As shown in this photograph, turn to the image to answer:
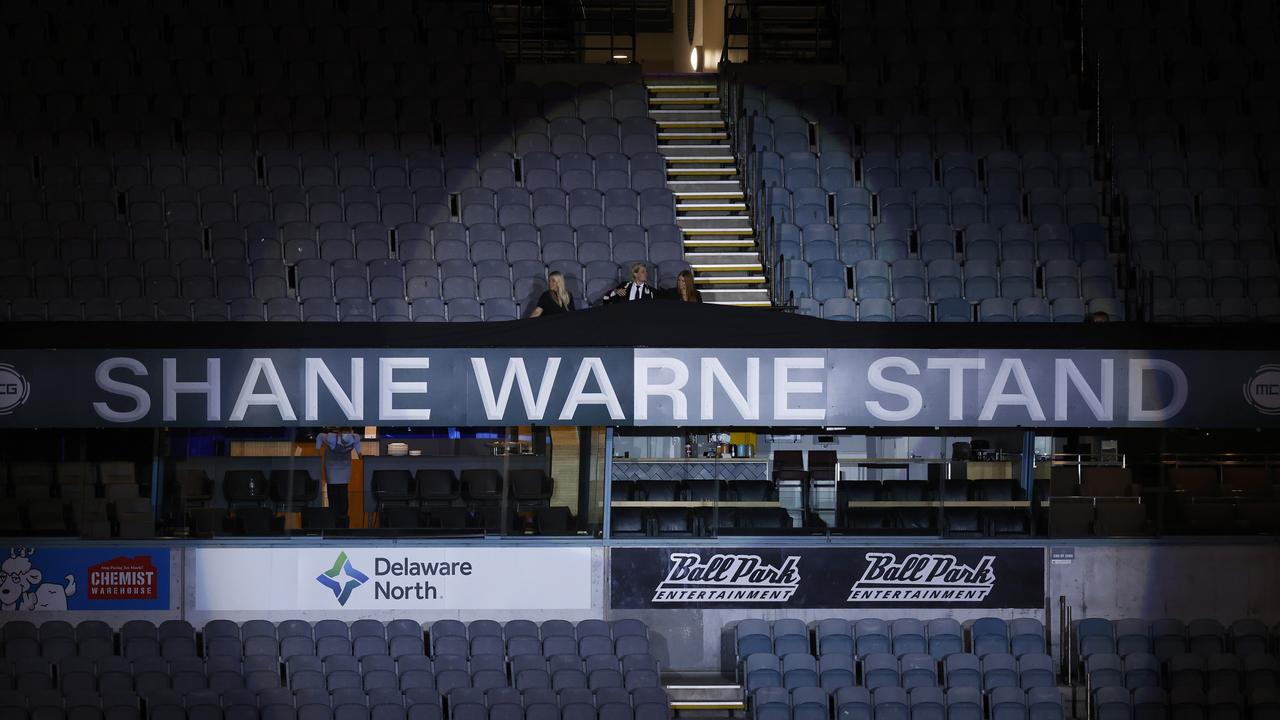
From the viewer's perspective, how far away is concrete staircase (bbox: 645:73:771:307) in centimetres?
1844

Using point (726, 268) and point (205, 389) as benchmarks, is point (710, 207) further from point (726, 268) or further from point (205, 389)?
point (205, 389)

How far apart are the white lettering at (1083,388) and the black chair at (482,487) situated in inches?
223

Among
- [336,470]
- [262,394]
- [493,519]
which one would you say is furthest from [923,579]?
[262,394]

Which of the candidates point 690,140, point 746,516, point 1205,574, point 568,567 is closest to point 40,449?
point 568,567

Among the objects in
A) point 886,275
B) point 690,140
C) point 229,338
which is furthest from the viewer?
point 690,140

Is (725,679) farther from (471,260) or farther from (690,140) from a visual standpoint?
(690,140)

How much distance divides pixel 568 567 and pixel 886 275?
5781 mm

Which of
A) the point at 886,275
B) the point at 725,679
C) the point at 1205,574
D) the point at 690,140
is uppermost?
the point at 690,140

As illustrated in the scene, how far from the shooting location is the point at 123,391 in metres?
14.2

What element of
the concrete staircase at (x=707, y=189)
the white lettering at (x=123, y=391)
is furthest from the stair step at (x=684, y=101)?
the white lettering at (x=123, y=391)

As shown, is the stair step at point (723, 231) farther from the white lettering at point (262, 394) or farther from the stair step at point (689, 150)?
the white lettering at point (262, 394)

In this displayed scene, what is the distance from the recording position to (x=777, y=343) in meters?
14.4

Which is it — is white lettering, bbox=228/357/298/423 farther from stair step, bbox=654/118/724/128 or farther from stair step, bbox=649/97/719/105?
stair step, bbox=649/97/719/105

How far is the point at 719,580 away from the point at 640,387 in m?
2.14
